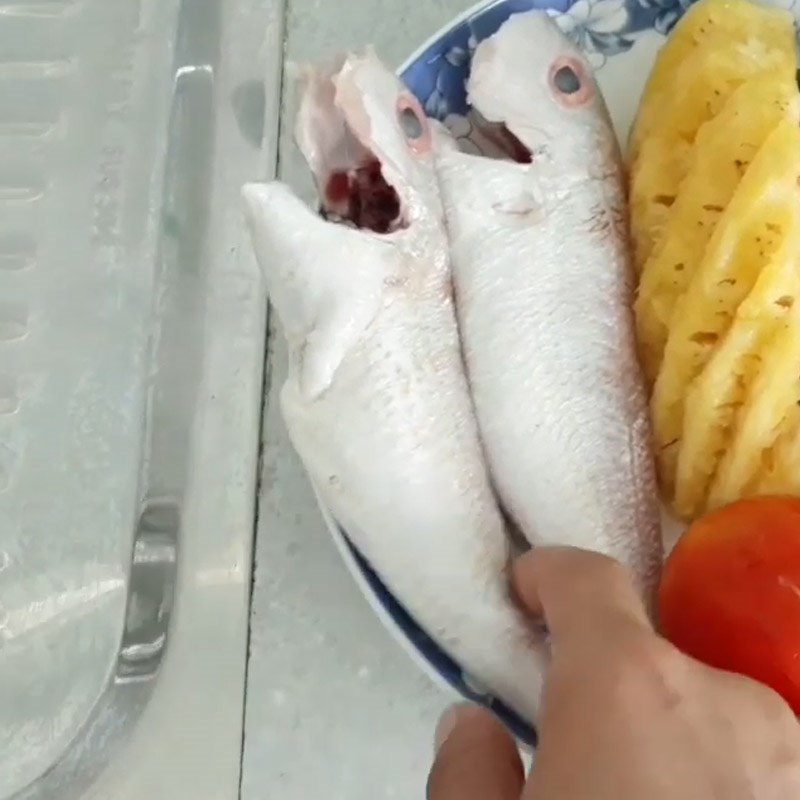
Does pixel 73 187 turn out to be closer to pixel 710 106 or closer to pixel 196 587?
pixel 196 587

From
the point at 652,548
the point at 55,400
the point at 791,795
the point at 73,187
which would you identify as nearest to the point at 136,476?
the point at 55,400

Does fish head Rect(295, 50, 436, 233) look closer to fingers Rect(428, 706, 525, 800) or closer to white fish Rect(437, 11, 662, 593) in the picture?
white fish Rect(437, 11, 662, 593)

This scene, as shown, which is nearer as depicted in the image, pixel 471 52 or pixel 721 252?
pixel 721 252

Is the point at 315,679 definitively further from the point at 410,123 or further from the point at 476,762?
the point at 410,123

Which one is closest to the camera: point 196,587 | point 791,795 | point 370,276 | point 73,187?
point 791,795

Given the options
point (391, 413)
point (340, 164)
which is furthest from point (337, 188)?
point (391, 413)

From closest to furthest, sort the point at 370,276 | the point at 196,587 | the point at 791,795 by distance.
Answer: the point at 791,795, the point at 370,276, the point at 196,587

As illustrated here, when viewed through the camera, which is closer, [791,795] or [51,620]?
[791,795]

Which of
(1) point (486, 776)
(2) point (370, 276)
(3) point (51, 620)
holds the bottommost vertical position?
(3) point (51, 620)
